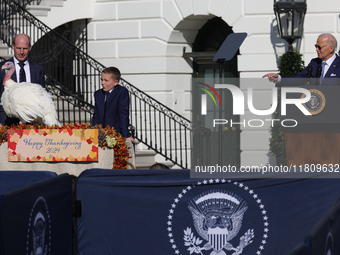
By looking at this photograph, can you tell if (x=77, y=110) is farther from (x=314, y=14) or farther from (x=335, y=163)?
(x=335, y=163)

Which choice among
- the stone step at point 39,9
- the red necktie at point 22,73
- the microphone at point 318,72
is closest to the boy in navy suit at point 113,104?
the red necktie at point 22,73

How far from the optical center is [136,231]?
19.4 ft

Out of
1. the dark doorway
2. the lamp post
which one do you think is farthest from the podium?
the dark doorway

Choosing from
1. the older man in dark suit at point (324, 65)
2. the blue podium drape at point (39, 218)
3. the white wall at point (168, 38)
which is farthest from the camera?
the white wall at point (168, 38)

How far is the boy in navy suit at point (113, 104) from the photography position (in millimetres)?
7782

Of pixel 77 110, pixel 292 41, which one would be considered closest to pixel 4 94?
pixel 77 110

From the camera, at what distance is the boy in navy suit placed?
7782 mm

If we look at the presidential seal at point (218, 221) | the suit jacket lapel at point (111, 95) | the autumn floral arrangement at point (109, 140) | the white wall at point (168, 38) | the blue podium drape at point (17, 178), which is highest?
the white wall at point (168, 38)

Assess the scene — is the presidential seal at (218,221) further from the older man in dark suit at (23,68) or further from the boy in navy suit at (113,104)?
the older man in dark suit at (23,68)

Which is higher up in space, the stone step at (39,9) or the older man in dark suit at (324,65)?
the stone step at (39,9)

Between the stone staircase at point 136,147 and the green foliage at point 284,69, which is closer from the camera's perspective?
the green foliage at point 284,69

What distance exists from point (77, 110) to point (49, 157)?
663cm

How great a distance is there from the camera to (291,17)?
42.1 ft

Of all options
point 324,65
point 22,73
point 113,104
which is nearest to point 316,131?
point 324,65
